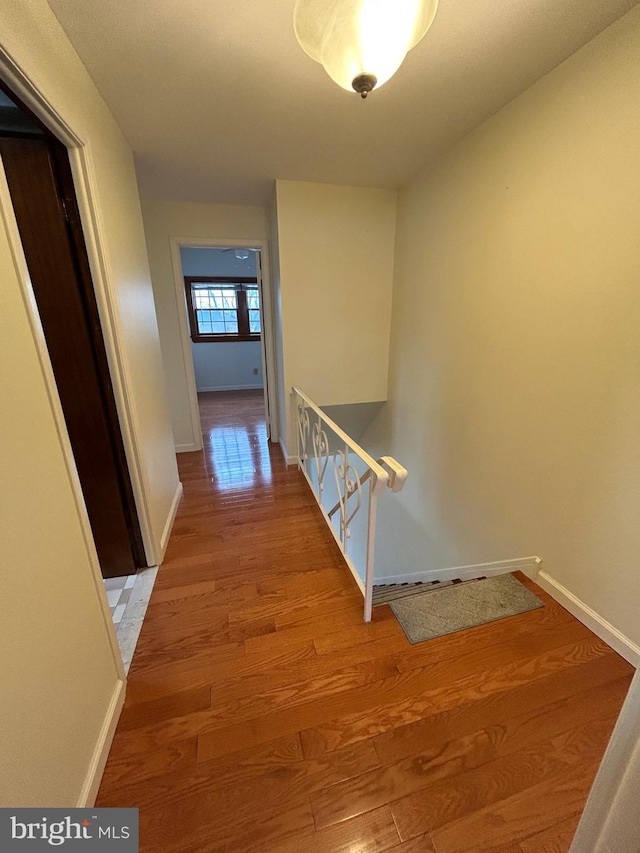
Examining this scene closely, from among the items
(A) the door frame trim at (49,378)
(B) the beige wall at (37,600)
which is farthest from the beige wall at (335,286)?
(B) the beige wall at (37,600)

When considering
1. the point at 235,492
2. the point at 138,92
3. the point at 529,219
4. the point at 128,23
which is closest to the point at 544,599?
the point at 529,219

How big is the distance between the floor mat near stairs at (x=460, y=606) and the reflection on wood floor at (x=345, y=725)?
0.04 m

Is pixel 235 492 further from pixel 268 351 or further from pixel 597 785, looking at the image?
pixel 597 785

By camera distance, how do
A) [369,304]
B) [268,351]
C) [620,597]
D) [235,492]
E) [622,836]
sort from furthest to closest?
[268,351]
[369,304]
[235,492]
[620,597]
[622,836]

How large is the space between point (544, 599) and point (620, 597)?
324 mm

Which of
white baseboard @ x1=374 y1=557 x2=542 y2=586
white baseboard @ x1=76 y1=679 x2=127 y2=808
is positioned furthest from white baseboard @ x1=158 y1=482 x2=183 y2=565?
white baseboard @ x1=374 y1=557 x2=542 y2=586

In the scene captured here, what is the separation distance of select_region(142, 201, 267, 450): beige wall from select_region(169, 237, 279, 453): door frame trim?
28 millimetres

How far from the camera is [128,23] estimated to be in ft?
3.82

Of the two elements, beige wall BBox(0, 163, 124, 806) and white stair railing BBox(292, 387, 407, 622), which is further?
white stair railing BBox(292, 387, 407, 622)

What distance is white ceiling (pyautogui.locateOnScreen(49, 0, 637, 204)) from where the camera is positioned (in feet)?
3.76

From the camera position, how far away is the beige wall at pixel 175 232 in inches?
115

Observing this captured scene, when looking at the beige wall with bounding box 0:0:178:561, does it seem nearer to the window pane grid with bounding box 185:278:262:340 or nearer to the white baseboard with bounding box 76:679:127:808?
the white baseboard with bounding box 76:679:127:808

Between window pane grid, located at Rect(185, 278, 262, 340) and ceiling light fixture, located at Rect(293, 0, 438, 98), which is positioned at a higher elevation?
ceiling light fixture, located at Rect(293, 0, 438, 98)

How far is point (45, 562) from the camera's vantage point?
2.68ft
